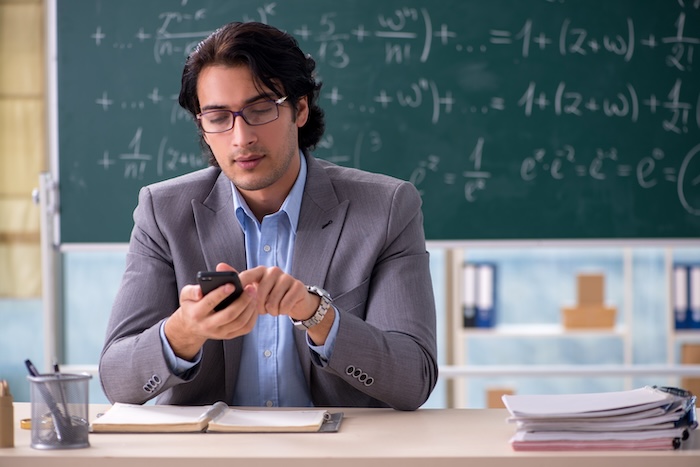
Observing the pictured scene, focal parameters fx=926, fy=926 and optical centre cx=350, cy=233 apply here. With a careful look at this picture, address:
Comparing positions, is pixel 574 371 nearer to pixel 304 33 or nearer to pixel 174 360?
pixel 304 33

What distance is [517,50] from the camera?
3.55 metres

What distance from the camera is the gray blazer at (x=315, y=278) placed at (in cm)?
185

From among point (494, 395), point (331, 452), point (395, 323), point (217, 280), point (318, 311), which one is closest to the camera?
point (331, 452)

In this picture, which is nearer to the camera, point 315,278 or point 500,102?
point 315,278

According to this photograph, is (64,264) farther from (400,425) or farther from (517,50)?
(400,425)

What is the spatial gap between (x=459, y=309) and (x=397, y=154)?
1.07 metres

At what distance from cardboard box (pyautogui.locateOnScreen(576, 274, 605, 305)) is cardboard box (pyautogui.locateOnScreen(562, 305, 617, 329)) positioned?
40 millimetres

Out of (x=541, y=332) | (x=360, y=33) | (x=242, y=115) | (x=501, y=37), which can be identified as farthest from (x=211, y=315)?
(x=541, y=332)

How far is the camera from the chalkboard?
11.6 ft

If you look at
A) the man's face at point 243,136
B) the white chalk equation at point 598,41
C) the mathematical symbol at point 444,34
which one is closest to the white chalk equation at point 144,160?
the mathematical symbol at point 444,34

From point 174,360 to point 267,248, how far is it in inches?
16.8

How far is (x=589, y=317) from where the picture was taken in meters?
4.39

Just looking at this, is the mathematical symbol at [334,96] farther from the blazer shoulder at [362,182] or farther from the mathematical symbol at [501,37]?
the blazer shoulder at [362,182]

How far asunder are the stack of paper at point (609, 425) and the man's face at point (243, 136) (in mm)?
860
